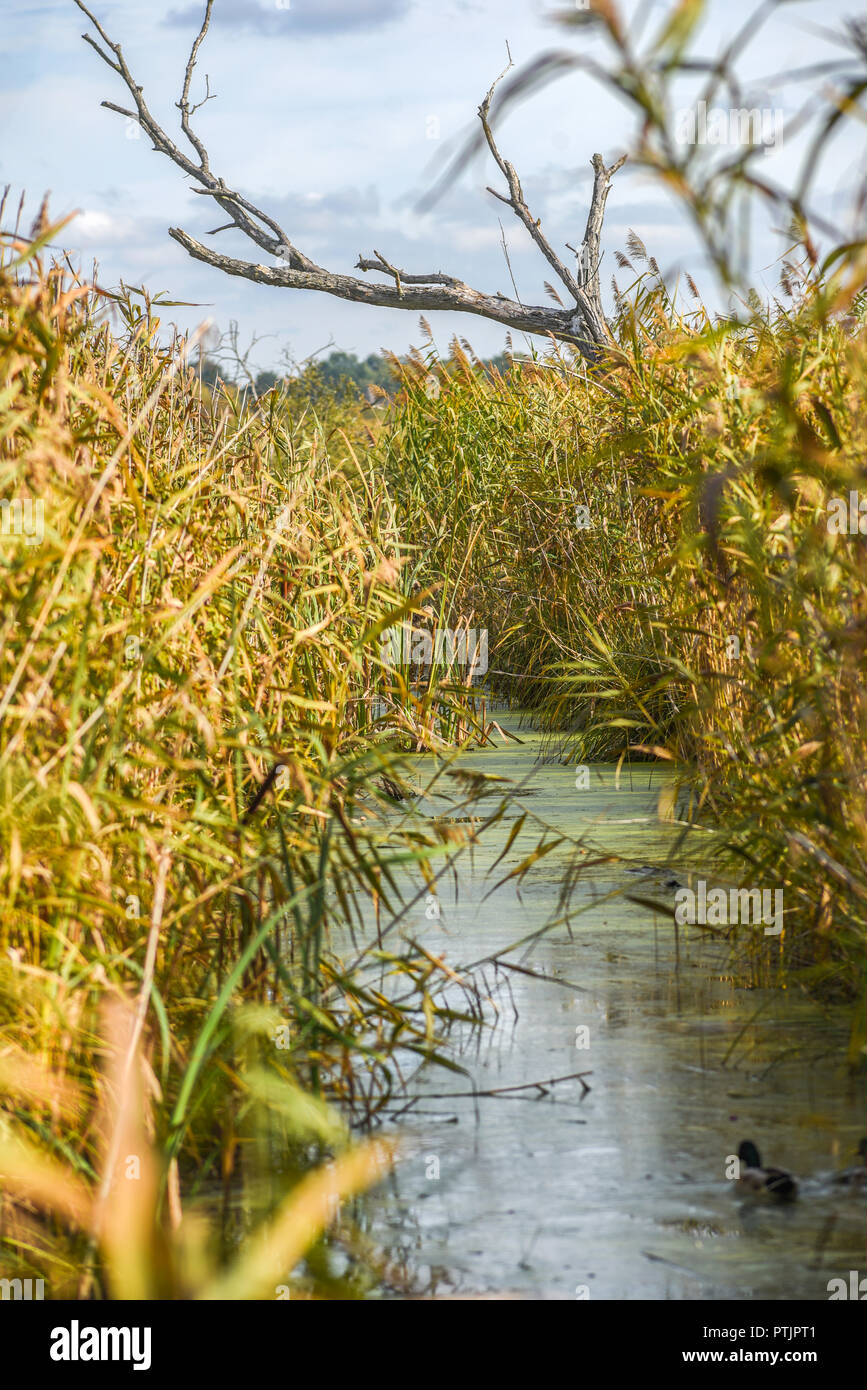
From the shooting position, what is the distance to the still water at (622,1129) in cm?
182

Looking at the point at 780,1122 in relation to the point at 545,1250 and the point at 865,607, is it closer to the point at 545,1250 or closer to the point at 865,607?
the point at 545,1250

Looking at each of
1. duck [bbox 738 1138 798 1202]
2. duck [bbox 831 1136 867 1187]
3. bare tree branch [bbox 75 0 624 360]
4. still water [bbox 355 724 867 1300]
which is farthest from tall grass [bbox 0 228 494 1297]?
bare tree branch [bbox 75 0 624 360]

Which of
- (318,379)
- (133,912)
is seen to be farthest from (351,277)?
(133,912)

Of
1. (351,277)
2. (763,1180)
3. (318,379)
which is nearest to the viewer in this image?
(763,1180)

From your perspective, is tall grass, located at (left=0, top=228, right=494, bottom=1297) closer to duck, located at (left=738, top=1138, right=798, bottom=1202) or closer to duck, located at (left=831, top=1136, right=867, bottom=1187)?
duck, located at (left=738, top=1138, right=798, bottom=1202)

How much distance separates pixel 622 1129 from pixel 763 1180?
27cm

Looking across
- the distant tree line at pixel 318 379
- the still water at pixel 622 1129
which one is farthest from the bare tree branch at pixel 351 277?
the still water at pixel 622 1129

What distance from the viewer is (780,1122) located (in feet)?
7.30

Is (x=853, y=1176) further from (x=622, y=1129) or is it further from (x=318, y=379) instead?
(x=318, y=379)

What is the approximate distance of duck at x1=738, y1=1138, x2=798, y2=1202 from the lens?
1982 mm

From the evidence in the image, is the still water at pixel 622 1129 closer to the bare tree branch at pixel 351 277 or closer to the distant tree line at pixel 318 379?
the distant tree line at pixel 318 379

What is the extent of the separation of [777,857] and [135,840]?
1.19 metres

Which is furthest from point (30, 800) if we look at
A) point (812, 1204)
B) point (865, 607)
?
point (865, 607)

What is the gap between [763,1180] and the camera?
1999 mm
